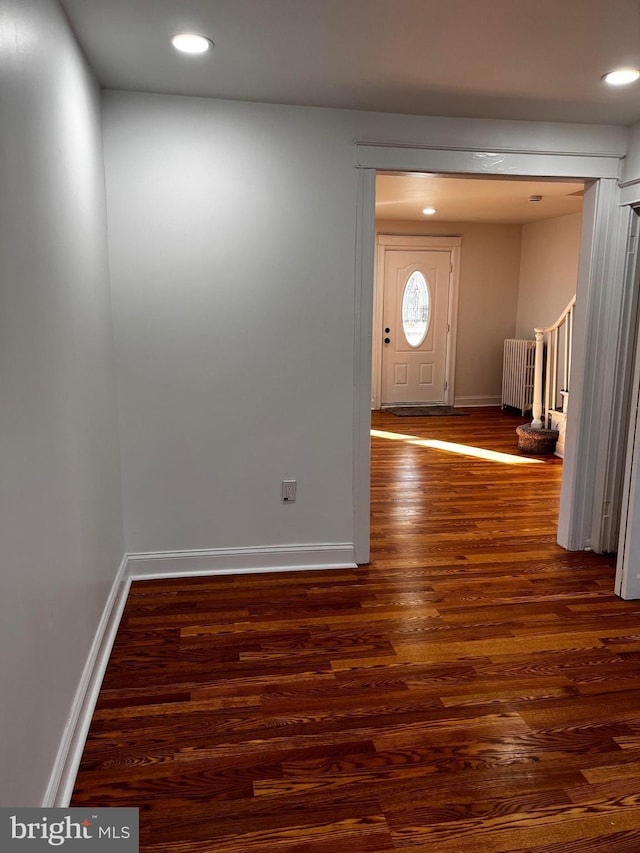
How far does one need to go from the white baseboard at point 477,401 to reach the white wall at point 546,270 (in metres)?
0.95

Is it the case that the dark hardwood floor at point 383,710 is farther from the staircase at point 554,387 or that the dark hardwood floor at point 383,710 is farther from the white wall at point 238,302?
the staircase at point 554,387

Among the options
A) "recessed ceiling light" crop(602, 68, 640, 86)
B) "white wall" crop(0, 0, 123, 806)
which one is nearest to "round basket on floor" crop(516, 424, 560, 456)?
"recessed ceiling light" crop(602, 68, 640, 86)

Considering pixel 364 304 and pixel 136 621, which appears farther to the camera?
pixel 364 304

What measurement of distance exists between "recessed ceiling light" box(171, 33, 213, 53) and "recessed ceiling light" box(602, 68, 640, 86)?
→ 164 centimetres

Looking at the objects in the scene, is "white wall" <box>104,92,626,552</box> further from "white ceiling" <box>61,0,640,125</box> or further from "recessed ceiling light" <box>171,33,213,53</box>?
"recessed ceiling light" <box>171,33,213,53</box>

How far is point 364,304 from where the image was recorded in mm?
3223

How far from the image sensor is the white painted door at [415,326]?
8258mm

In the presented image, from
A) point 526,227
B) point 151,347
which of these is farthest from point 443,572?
point 526,227

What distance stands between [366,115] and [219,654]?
2.58 m

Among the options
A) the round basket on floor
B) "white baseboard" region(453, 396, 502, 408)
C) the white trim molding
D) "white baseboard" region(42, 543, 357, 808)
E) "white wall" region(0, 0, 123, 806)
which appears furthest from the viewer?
"white baseboard" region(453, 396, 502, 408)

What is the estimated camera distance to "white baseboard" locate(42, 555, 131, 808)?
1.69 metres

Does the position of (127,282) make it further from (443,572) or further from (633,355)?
(633,355)

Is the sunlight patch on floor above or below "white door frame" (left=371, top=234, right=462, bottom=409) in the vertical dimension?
below

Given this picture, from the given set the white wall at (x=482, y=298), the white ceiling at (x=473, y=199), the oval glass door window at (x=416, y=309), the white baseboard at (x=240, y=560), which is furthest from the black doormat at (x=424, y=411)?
the white baseboard at (x=240, y=560)
